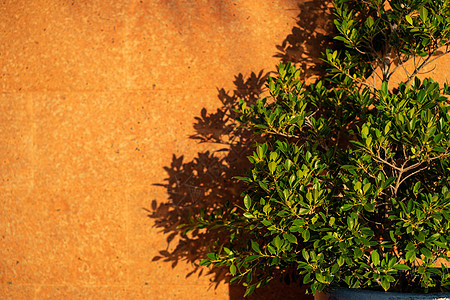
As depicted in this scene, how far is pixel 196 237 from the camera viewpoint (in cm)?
253

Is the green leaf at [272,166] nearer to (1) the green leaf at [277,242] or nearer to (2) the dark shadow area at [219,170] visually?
(1) the green leaf at [277,242]

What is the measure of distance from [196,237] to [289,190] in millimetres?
1116

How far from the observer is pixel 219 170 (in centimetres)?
256

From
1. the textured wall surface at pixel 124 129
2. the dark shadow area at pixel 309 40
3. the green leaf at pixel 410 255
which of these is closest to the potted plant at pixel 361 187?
the green leaf at pixel 410 255

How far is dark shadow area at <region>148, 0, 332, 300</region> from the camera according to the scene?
252cm

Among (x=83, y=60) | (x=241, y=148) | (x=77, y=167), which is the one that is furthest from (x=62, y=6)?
(x=241, y=148)

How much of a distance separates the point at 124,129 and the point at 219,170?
2.59 ft

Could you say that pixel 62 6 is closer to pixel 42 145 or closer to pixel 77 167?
pixel 42 145

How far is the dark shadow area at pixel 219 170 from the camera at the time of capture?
2.52 m

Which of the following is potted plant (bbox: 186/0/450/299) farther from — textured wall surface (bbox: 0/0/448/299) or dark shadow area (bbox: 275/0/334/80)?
textured wall surface (bbox: 0/0/448/299)

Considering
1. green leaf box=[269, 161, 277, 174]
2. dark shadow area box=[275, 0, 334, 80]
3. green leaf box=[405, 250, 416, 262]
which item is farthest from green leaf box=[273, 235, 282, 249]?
dark shadow area box=[275, 0, 334, 80]

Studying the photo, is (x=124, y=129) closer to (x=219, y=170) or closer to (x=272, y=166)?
(x=219, y=170)

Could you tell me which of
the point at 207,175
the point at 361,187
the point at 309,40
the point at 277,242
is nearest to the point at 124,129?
the point at 207,175

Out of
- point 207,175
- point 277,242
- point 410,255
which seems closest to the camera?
point 410,255
